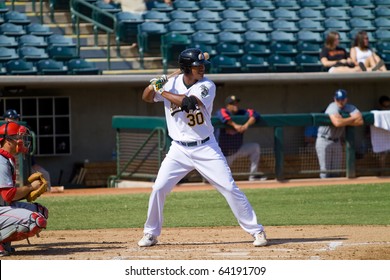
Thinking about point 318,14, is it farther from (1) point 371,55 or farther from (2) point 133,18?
(2) point 133,18

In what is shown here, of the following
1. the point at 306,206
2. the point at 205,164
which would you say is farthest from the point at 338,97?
the point at 205,164

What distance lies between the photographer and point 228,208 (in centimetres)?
1280

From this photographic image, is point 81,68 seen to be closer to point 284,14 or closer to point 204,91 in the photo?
point 284,14

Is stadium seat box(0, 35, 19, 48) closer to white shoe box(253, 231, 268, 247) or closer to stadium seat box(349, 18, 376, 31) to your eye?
stadium seat box(349, 18, 376, 31)

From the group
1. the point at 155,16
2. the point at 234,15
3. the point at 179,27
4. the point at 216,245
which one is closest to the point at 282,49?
the point at 234,15

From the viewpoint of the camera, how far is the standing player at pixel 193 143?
8.69 m

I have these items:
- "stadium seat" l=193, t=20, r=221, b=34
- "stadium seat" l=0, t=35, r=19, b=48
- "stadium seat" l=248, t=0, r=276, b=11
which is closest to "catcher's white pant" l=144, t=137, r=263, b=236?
"stadium seat" l=0, t=35, r=19, b=48

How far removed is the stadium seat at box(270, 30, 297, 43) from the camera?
1936 cm

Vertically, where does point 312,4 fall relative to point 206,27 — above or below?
above

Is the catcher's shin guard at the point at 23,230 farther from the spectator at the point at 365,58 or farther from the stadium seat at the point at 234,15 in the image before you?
the stadium seat at the point at 234,15

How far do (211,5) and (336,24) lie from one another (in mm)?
2639

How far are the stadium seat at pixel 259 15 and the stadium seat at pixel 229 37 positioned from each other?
106 cm

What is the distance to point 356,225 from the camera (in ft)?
35.4

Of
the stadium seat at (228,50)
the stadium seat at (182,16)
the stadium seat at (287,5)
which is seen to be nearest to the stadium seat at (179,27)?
the stadium seat at (182,16)
